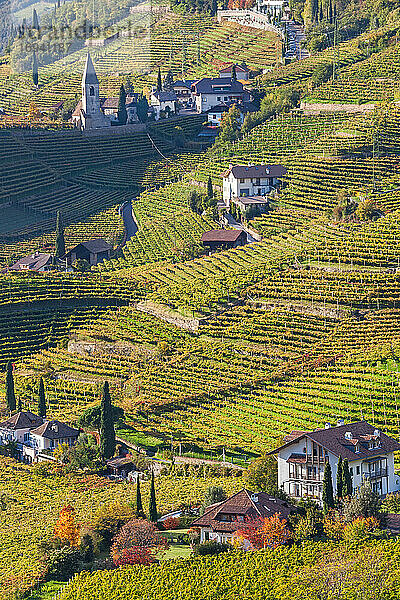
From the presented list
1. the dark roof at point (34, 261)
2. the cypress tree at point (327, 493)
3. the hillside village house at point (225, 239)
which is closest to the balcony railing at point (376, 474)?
the cypress tree at point (327, 493)

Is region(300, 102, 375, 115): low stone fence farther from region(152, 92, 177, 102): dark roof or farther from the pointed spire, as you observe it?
the pointed spire

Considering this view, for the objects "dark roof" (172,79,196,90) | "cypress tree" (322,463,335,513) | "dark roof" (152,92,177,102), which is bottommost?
"cypress tree" (322,463,335,513)

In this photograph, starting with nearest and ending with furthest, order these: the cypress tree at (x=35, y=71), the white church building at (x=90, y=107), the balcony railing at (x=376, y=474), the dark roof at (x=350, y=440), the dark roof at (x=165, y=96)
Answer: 1. the dark roof at (x=350, y=440)
2. the balcony railing at (x=376, y=474)
3. the white church building at (x=90, y=107)
4. the dark roof at (x=165, y=96)
5. the cypress tree at (x=35, y=71)

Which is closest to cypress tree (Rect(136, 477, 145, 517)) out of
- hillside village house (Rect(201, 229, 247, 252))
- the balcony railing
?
the balcony railing

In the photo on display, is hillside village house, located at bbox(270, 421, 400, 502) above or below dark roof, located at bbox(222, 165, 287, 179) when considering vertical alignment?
below

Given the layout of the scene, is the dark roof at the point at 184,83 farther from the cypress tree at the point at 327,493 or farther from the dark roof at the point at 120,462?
the cypress tree at the point at 327,493

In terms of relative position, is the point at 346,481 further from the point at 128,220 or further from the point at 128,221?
the point at 128,220

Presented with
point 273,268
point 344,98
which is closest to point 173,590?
point 273,268
